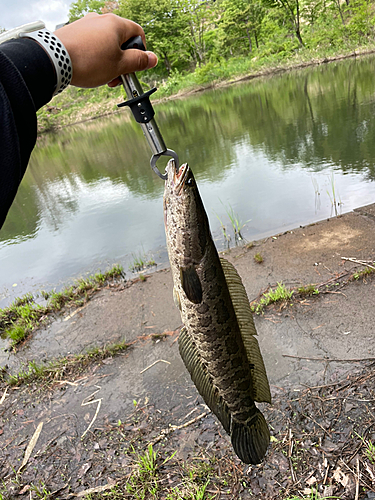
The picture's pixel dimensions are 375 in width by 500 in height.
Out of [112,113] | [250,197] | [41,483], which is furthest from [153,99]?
[41,483]

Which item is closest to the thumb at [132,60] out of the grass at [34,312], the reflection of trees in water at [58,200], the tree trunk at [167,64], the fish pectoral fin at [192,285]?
→ the fish pectoral fin at [192,285]

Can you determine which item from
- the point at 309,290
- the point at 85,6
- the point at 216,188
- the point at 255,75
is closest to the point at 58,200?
the point at 216,188

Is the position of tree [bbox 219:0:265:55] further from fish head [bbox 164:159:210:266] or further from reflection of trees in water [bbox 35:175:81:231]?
fish head [bbox 164:159:210:266]

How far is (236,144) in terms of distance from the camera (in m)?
12.0

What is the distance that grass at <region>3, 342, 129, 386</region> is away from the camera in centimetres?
361

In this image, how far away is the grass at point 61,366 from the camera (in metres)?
3.61

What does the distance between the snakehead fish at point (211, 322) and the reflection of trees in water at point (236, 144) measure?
657 cm

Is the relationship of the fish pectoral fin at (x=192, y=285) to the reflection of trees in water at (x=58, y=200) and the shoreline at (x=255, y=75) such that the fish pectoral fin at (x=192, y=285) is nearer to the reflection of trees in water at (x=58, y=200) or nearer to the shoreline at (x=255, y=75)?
the reflection of trees in water at (x=58, y=200)

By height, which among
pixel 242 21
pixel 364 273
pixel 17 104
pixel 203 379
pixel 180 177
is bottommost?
pixel 364 273

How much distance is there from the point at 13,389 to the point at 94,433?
4.43 feet

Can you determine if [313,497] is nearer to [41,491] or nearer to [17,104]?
[41,491]

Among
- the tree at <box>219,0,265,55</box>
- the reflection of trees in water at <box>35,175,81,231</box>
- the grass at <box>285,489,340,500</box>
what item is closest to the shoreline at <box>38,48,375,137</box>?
the tree at <box>219,0,265,55</box>

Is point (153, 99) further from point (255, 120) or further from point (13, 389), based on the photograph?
point (13, 389)

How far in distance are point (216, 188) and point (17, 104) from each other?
7887mm
